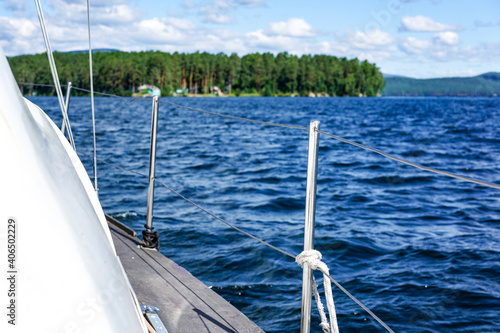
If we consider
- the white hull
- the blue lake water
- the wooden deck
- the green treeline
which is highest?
the green treeline

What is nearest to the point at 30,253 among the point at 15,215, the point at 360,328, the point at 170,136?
the point at 15,215

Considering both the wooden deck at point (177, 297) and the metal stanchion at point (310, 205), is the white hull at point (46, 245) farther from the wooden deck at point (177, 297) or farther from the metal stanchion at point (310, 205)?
the wooden deck at point (177, 297)

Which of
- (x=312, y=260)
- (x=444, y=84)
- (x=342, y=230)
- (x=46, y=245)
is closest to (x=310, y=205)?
(x=312, y=260)

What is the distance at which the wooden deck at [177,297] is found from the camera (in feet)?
6.63

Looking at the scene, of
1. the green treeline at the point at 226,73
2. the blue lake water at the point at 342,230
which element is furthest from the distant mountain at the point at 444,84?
the blue lake water at the point at 342,230

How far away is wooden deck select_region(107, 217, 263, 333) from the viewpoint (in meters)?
2.02

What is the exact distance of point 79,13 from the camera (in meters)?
2.84

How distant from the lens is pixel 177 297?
2309 millimetres

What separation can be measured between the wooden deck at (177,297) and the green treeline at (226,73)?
235 feet

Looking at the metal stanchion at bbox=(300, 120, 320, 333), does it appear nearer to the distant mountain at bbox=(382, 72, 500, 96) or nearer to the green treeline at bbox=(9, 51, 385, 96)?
the green treeline at bbox=(9, 51, 385, 96)

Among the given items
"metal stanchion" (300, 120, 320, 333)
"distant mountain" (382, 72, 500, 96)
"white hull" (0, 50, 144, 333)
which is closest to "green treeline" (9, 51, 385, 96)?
"distant mountain" (382, 72, 500, 96)

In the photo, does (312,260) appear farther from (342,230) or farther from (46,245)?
(342,230)

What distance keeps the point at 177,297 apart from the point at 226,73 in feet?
316

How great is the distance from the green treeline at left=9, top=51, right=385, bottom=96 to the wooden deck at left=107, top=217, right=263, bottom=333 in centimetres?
7158
